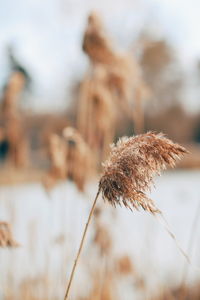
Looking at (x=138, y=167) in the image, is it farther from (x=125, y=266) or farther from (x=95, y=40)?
(x=125, y=266)

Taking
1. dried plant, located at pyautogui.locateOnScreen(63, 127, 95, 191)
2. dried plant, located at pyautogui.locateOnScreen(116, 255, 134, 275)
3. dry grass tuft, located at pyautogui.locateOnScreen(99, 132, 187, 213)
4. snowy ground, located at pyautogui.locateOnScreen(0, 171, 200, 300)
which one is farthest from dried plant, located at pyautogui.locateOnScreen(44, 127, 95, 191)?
dry grass tuft, located at pyautogui.locateOnScreen(99, 132, 187, 213)

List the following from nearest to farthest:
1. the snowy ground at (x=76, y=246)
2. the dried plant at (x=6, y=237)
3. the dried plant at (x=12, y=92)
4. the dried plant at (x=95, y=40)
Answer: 1. the dried plant at (x=6, y=237)
2. the dried plant at (x=95, y=40)
3. the snowy ground at (x=76, y=246)
4. the dried plant at (x=12, y=92)

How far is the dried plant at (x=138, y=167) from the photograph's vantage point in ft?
2.63

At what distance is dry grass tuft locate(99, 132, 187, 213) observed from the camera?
2.63 feet

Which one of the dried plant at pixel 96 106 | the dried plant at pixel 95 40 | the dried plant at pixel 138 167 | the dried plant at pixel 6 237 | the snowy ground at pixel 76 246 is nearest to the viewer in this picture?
the dried plant at pixel 138 167

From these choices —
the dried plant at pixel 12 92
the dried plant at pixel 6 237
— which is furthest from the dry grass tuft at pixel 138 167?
the dried plant at pixel 12 92

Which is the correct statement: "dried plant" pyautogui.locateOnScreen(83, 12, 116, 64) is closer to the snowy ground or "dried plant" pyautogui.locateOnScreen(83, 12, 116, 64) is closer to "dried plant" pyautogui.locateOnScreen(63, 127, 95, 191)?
"dried plant" pyautogui.locateOnScreen(63, 127, 95, 191)

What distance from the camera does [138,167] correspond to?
2.66 feet

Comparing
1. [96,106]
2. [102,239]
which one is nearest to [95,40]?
[96,106]

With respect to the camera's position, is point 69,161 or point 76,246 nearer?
point 69,161

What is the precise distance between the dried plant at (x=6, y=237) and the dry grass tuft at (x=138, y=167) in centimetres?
36

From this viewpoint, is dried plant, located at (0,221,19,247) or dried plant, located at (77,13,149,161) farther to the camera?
dried plant, located at (77,13,149,161)

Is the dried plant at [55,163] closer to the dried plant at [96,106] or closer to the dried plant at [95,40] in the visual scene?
the dried plant at [96,106]

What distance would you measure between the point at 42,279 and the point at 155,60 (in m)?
A: 24.4
